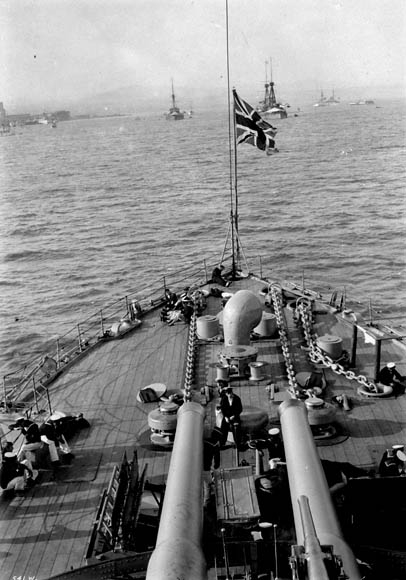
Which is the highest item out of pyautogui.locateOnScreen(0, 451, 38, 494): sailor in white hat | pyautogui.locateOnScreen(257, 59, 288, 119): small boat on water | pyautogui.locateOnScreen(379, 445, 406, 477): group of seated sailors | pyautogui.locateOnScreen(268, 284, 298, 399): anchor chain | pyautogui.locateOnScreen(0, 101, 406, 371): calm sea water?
pyautogui.locateOnScreen(257, 59, 288, 119): small boat on water

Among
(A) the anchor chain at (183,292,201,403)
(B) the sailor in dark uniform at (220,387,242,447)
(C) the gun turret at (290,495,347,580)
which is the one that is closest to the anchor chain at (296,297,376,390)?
(A) the anchor chain at (183,292,201,403)

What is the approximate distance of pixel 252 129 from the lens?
2117 centimetres

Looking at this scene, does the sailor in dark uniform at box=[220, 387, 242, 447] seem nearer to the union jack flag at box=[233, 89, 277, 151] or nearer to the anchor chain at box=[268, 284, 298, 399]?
the anchor chain at box=[268, 284, 298, 399]

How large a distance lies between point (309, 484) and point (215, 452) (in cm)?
373

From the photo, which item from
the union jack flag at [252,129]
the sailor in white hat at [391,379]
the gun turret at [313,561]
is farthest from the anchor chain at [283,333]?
the gun turret at [313,561]

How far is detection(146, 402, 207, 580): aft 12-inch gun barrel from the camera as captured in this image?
244 inches

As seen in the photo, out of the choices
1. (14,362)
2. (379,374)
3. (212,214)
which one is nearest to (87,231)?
(212,214)

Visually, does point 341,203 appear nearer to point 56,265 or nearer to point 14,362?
point 56,265

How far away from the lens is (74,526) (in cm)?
1001

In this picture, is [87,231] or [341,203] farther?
[341,203]

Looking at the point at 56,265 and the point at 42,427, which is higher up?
the point at 56,265

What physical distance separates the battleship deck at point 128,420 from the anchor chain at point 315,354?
0.18m

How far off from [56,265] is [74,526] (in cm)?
3173

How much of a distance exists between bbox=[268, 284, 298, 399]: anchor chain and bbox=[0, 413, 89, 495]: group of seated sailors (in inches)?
195
